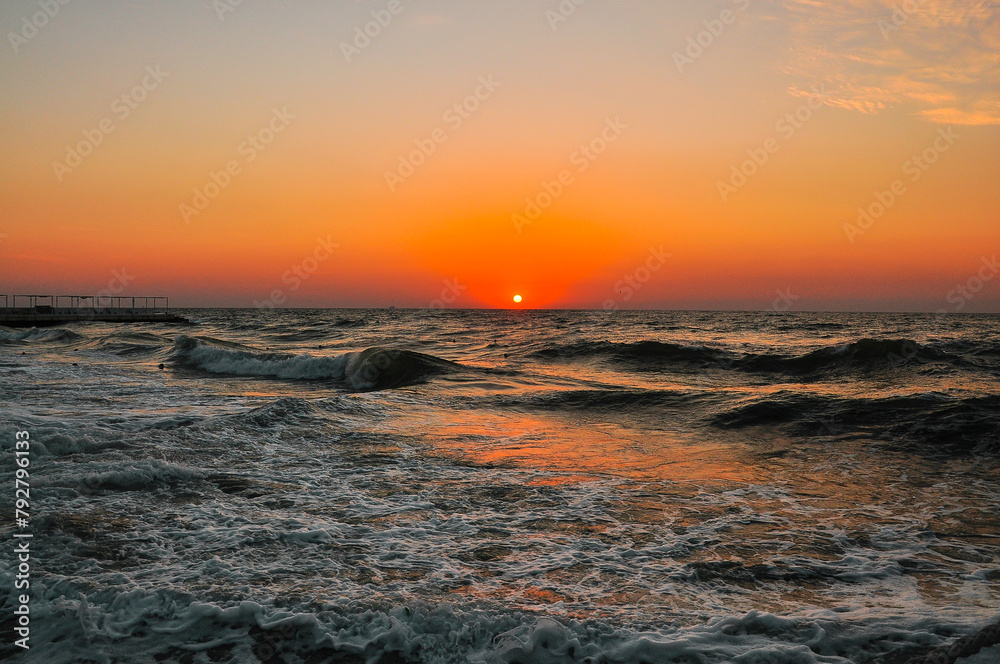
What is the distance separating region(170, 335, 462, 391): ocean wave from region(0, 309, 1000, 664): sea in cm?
684

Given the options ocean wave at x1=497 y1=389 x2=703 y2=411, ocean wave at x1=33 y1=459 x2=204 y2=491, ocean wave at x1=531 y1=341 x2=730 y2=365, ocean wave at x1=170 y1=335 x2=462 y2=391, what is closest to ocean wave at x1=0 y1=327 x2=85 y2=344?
ocean wave at x1=170 y1=335 x2=462 y2=391

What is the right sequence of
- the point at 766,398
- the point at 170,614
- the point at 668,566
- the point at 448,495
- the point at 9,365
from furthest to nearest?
the point at 9,365 → the point at 766,398 → the point at 448,495 → the point at 668,566 → the point at 170,614

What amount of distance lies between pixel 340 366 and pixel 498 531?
1879 cm

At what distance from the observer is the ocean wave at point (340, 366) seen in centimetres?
2062

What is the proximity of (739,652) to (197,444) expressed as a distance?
8159mm

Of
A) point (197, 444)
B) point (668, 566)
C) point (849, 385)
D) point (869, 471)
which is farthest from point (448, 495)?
point (849, 385)

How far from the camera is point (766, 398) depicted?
570 inches

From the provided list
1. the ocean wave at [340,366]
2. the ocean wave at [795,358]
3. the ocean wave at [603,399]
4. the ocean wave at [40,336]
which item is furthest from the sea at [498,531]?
the ocean wave at [40,336]

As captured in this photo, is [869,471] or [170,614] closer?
[170,614]

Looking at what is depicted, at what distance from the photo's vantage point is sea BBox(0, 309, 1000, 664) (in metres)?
3.79

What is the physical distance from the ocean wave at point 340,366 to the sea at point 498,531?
684 cm

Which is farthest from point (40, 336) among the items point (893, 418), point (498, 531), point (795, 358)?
point (893, 418)

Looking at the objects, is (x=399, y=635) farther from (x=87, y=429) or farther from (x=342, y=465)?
(x=87, y=429)

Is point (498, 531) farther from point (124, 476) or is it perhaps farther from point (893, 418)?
point (893, 418)
